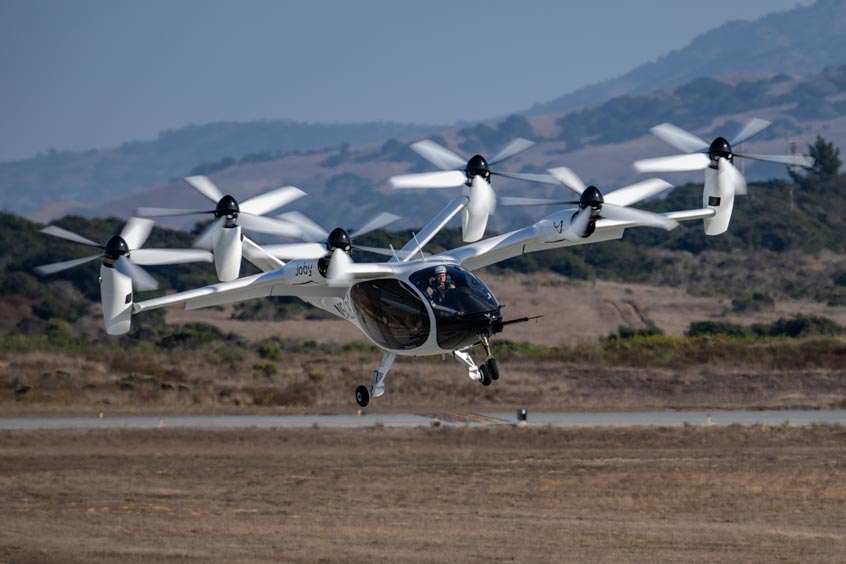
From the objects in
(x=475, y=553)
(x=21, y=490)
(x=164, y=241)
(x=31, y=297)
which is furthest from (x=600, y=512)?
(x=164, y=241)

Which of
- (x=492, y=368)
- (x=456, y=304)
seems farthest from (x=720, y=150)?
(x=492, y=368)

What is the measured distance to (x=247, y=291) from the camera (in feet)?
104

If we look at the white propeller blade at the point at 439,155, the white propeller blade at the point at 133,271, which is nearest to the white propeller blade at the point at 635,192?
the white propeller blade at the point at 439,155

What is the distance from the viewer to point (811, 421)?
64.1 metres

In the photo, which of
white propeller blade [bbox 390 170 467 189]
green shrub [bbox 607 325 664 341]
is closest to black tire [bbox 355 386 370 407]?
white propeller blade [bbox 390 170 467 189]

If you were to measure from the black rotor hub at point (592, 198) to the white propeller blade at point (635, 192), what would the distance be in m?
2.14

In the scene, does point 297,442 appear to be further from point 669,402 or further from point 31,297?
point 31,297

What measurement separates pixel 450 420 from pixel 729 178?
34.6 meters

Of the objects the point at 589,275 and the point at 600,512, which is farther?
the point at 589,275

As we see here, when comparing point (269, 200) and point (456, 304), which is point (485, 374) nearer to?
point (456, 304)

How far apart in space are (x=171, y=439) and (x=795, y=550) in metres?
29.7

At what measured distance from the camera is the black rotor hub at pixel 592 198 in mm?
28750

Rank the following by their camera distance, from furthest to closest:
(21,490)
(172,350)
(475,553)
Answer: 1. (172,350)
2. (21,490)
3. (475,553)

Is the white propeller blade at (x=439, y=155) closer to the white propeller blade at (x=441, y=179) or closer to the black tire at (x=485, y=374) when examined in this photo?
the white propeller blade at (x=441, y=179)
